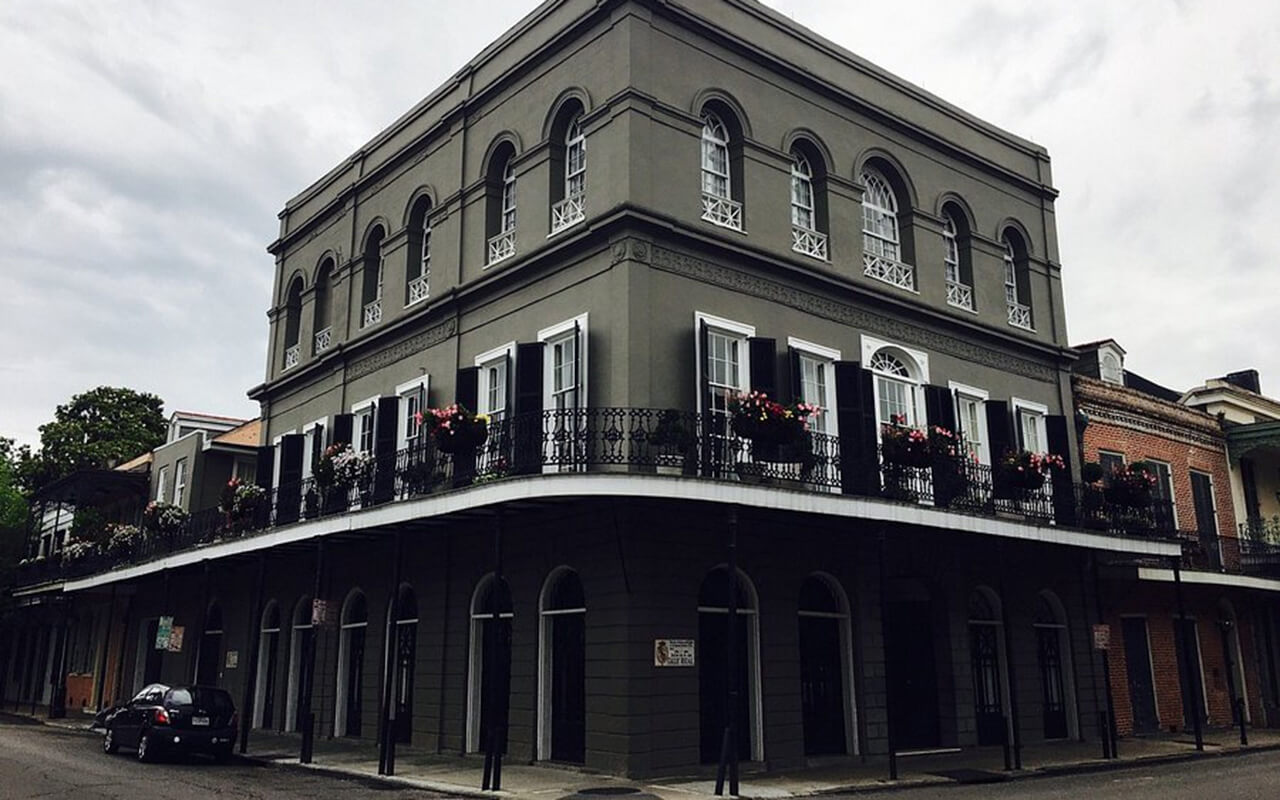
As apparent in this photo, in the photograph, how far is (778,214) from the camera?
672 inches

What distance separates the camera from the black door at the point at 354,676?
64.1ft

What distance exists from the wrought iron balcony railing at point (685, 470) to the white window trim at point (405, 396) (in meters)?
0.80

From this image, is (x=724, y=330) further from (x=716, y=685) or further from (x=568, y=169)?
(x=716, y=685)

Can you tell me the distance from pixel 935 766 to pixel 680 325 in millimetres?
7275

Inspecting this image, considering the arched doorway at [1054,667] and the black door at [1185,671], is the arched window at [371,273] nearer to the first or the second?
the arched doorway at [1054,667]

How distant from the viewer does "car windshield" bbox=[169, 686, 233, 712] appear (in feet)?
53.6

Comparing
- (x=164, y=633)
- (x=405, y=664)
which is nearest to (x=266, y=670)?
(x=164, y=633)

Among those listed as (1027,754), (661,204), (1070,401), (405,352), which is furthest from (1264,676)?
(405,352)

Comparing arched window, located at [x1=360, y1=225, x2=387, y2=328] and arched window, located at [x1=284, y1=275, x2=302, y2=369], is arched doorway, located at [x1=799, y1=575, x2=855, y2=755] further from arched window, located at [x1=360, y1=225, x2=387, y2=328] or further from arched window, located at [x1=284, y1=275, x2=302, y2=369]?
arched window, located at [x1=284, y1=275, x2=302, y2=369]

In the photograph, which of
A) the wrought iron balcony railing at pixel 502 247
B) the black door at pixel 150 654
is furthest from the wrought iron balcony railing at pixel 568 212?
the black door at pixel 150 654

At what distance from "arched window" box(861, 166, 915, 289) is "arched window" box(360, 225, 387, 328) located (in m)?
9.67

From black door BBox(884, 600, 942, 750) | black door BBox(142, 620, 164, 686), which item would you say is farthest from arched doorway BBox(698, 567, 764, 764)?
black door BBox(142, 620, 164, 686)

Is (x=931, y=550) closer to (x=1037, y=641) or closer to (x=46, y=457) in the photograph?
(x=1037, y=641)

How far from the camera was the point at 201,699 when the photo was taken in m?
16.5
